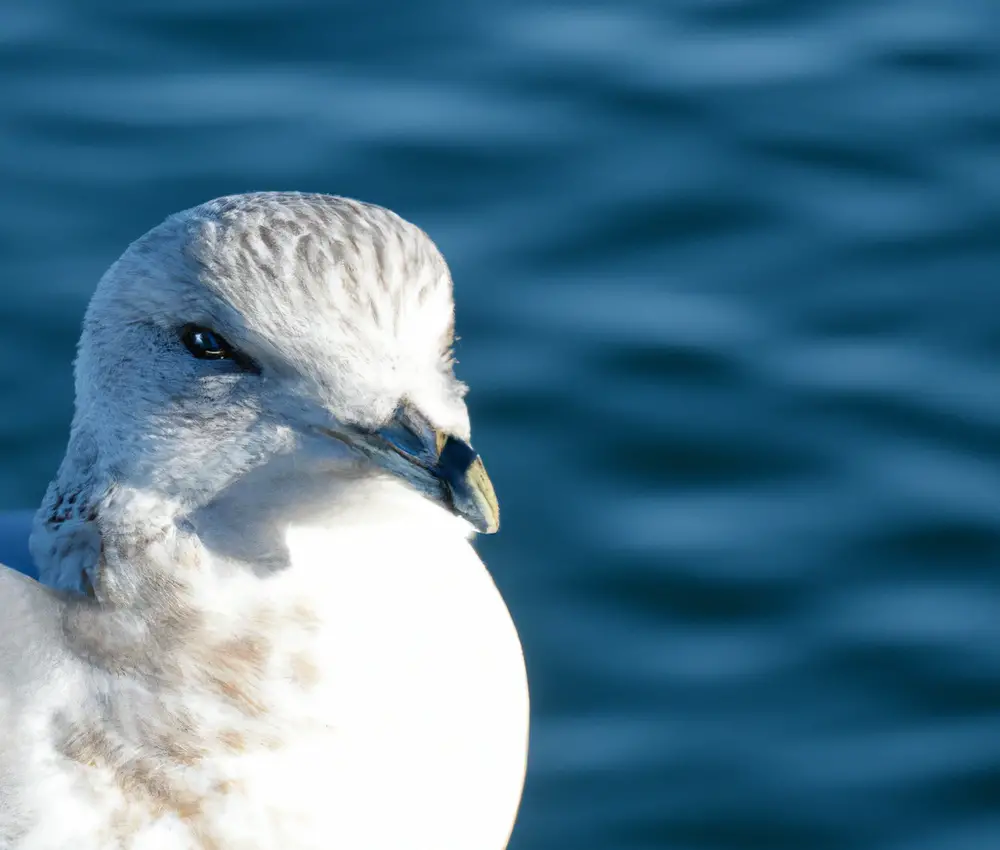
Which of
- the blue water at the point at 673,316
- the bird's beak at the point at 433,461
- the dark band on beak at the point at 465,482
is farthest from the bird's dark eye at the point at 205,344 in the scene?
the blue water at the point at 673,316

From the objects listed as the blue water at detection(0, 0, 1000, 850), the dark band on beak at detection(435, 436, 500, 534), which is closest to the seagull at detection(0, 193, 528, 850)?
the dark band on beak at detection(435, 436, 500, 534)

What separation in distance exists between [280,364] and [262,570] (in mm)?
575

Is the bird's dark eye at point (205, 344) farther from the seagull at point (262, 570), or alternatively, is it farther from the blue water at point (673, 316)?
the blue water at point (673, 316)

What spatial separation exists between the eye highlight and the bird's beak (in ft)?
0.79

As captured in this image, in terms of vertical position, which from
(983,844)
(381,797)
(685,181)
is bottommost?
(983,844)

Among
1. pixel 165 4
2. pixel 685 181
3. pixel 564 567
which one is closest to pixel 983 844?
pixel 564 567

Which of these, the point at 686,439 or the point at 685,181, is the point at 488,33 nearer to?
the point at 685,181

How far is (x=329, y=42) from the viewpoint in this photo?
24.7 feet

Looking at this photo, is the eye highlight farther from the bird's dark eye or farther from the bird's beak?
the bird's beak

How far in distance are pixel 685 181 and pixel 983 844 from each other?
2.72 meters

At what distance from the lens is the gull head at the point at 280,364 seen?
11.7 feet

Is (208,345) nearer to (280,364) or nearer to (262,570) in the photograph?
(280,364)

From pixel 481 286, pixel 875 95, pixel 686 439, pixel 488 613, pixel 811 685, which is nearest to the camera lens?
pixel 488 613

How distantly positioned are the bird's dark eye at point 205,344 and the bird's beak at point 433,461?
267mm
